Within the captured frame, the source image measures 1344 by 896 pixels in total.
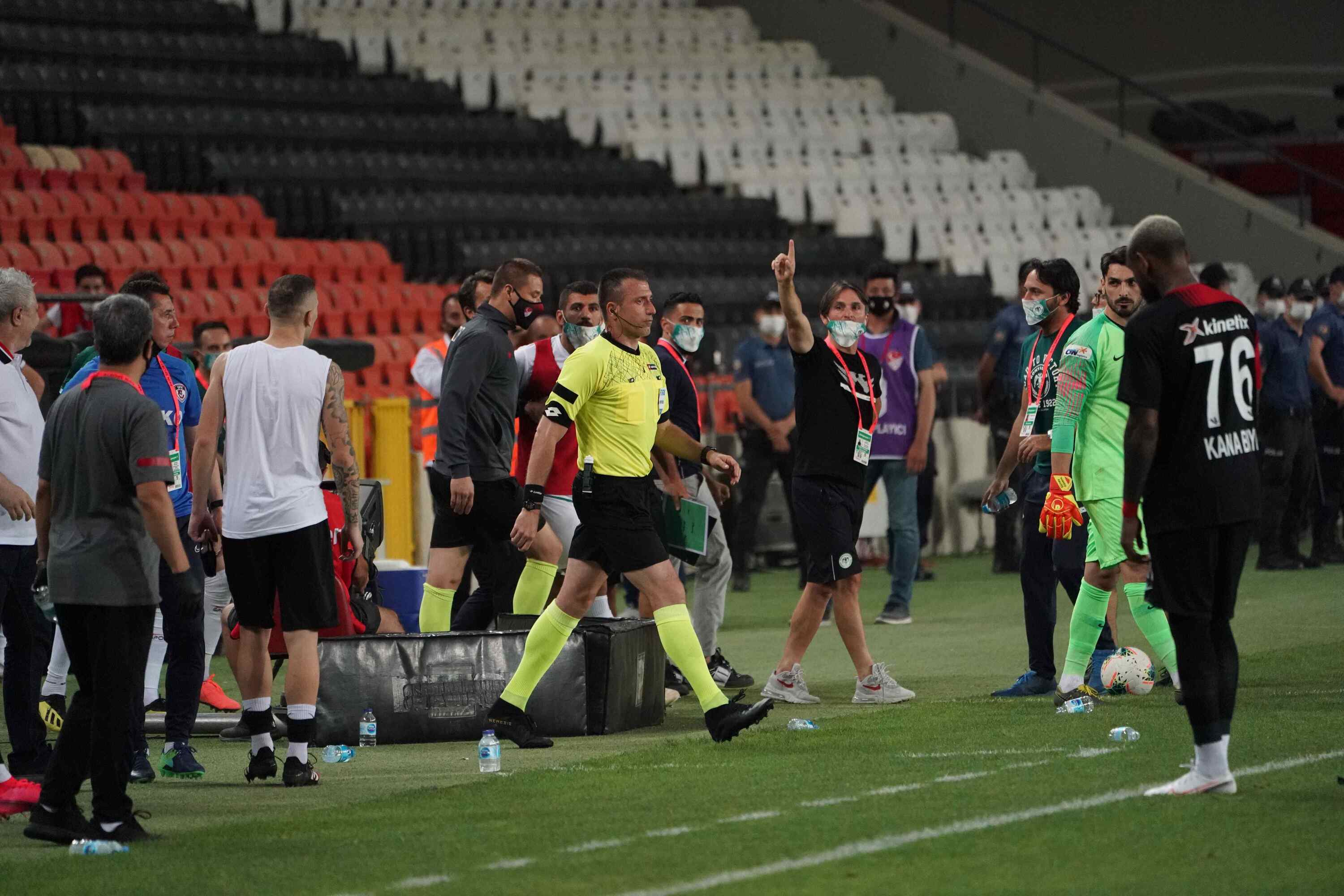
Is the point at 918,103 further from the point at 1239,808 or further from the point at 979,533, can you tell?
the point at 1239,808

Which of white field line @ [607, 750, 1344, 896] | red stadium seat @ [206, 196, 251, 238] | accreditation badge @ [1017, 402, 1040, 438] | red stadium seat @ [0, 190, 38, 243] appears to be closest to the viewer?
white field line @ [607, 750, 1344, 896]

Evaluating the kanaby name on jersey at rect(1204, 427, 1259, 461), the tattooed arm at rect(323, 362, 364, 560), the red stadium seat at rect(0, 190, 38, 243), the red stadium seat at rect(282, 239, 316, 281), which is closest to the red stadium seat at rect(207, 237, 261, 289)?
the red stadium seat at rect(282, 239, 316, 281)

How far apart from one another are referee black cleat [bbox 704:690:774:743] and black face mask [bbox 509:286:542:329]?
2.34 metres

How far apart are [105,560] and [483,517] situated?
3.36 metres

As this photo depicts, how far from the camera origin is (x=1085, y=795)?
19.7ft

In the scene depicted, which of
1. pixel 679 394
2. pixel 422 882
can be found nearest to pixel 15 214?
pixel 679 394

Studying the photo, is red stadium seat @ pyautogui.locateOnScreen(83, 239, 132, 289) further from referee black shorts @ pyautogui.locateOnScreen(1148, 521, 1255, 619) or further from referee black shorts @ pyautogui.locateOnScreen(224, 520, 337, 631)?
referee black shorts @ pyautogui.locateOnScreen(1148, 521, 1255, 619)

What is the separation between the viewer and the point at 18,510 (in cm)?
678

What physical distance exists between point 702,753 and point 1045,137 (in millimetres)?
21307

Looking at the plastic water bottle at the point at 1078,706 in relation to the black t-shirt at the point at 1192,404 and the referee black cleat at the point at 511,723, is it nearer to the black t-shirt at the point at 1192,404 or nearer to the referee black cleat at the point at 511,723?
the black t-shirt at the point at 1192,404

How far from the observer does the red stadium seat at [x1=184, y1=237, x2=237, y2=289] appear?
722 inches

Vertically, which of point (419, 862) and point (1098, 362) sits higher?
point (1098, 362)

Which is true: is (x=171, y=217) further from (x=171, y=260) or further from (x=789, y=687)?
(x=789, y=687)

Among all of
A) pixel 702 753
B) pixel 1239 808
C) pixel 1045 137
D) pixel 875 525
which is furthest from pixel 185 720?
pixel 1045 137
